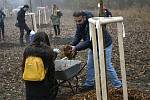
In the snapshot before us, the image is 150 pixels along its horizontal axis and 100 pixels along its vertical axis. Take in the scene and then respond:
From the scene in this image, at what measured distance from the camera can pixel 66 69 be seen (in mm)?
7539

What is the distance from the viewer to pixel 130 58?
41.5ft

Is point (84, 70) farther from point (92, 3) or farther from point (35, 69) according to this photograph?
point (92, 3)

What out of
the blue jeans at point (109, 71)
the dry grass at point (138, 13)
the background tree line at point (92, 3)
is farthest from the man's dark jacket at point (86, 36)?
the background tree line at point (92, 3)

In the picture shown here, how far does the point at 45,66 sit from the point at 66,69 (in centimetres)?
94

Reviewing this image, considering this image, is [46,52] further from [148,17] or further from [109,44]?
[148,17]

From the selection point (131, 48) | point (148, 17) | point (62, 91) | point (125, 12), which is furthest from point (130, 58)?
point (125, 12)

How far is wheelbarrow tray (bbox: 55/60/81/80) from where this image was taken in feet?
24.7

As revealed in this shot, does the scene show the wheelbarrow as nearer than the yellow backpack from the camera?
No

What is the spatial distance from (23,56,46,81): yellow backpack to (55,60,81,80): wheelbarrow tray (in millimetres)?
928

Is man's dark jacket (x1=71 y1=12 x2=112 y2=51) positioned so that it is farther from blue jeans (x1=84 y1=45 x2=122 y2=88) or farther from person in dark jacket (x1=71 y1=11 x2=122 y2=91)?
blue jeans (x1=84 y1=45 x2=122 y2=88)

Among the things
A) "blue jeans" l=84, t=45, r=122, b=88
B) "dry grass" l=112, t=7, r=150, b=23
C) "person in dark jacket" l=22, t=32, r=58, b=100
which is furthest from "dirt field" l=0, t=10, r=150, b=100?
"dry grass" l=112, t=7, r=150, b=23

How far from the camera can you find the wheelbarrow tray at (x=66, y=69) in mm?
7531

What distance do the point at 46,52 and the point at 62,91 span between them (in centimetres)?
251

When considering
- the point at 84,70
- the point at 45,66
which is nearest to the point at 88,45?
the point at 45,66
